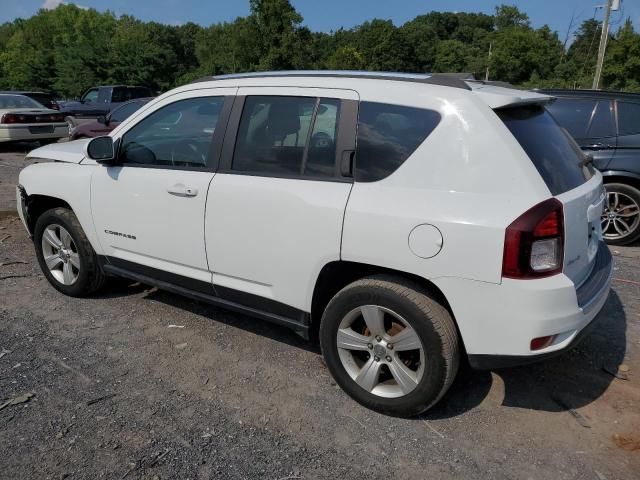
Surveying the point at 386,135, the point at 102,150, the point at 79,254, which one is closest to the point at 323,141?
the point at 386,135

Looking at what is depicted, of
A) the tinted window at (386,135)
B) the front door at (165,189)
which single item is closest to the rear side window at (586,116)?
the tinted window at (386,135)

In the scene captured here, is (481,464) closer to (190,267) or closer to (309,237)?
(309,237)

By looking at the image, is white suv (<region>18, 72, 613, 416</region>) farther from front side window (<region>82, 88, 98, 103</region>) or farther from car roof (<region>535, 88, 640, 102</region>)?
front side window (<region>82, 88, 98, 103</region>)

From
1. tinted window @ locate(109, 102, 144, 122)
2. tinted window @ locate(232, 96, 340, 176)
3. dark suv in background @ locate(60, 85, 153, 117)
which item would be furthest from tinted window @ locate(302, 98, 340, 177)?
dark suv in background @ locate(60, 85, 153, 117)

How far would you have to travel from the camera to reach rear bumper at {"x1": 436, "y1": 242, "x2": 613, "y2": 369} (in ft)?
7.98

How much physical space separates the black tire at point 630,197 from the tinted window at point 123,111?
31.2 ft

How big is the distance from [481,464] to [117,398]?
2.05 metres

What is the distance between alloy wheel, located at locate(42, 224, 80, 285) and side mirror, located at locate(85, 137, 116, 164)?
83 centimetres

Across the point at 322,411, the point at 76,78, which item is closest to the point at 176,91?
the point at 322,411

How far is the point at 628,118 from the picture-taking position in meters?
6.32

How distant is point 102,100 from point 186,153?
1486 centimetres

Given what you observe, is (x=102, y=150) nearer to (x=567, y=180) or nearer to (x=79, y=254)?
(x=79, y=254)

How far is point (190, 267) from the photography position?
3.58 meters

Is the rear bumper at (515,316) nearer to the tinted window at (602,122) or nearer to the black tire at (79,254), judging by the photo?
the black tire at (79,254)
